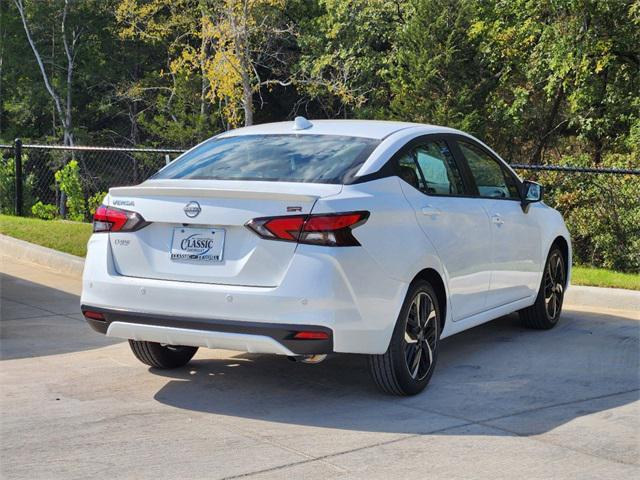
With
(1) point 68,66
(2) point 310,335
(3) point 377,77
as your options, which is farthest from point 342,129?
(1) point 68,66

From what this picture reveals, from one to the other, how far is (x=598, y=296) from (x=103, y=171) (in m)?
21.8

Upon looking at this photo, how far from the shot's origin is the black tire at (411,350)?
588 cm

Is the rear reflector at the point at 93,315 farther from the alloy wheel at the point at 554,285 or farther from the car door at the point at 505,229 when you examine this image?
the alloy wheel at the point at 554,285

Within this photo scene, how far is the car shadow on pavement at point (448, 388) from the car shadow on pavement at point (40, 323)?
1240 mm

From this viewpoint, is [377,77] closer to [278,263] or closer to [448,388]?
[448,388]

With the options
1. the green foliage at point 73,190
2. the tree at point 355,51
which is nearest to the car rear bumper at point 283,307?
the green foliage at point 73,190

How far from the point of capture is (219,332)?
5.52m

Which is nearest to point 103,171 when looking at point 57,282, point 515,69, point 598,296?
point 515,69

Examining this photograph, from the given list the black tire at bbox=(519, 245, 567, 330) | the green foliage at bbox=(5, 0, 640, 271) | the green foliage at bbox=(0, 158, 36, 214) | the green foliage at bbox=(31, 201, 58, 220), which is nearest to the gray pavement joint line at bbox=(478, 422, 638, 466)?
the black tire at bbox=(519, 245, 567, 330)

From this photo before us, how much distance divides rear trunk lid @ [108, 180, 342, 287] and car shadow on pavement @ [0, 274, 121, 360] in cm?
192

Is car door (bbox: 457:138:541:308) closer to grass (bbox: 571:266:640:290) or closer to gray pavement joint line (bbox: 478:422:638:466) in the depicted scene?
gray pavement joint line (bbox: 478:422:638:466)

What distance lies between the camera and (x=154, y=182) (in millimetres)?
6211

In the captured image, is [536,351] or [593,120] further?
[593,120]

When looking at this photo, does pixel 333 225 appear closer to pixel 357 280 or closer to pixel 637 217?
pixel 357 280
